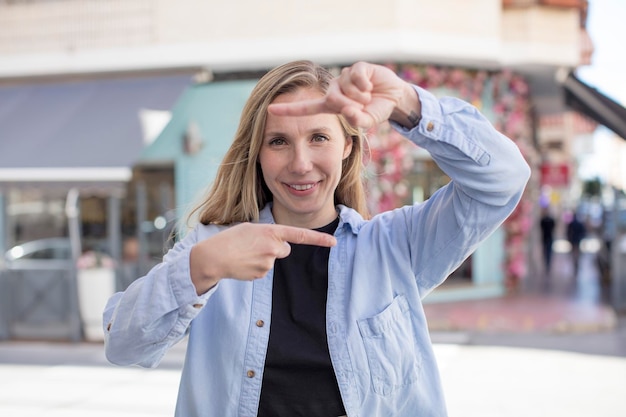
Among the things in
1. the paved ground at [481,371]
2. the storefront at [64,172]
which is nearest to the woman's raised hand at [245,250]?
the paved ground at [481,371]

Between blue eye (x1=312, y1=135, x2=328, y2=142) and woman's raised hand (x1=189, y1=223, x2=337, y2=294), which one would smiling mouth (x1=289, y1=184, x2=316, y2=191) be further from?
woman's raised hand (x1=189, y1=223, x2=337, y2=294)

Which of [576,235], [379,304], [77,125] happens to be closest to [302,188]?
[379,304]

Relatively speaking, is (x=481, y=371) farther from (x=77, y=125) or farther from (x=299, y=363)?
(x=77, y=125)

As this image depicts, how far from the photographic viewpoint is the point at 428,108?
5.21ft

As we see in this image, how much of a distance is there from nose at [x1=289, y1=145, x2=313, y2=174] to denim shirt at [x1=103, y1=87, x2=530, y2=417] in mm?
216

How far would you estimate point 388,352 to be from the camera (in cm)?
170

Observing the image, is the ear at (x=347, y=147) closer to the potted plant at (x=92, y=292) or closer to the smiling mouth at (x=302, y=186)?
the smiling mouth at (x=302, y=186)

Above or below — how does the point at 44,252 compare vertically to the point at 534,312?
above

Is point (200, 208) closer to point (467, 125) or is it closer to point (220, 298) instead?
point (220, 298)

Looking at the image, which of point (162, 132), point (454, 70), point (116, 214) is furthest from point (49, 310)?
point (454, 70)

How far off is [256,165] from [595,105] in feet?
34.3

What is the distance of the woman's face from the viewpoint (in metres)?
1.74

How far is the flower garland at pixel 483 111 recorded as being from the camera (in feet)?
37.0

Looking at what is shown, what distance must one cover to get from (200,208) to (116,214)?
309 inches
